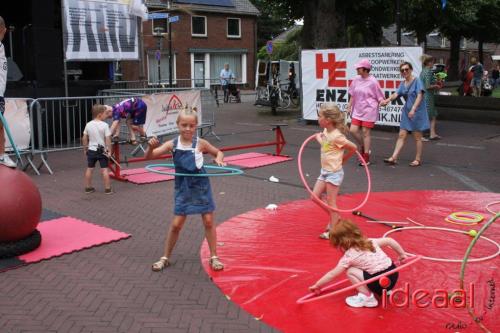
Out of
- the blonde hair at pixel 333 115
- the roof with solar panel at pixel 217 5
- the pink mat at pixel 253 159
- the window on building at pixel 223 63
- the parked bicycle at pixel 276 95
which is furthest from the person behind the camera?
the window on building at pixel 223 63

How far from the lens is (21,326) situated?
4211mm

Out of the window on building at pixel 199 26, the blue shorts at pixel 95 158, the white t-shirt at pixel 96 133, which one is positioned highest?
the window on building at pixel 199 26

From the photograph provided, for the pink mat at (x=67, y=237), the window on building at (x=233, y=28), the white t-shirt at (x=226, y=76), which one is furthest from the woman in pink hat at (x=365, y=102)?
the window on building at (x=233, y=28)

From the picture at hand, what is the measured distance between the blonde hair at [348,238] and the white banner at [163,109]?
879cm

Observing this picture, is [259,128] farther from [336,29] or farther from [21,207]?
[21,207]

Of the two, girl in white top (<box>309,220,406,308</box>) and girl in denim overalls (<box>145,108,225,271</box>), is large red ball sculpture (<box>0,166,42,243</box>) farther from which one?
girl in white top (<box>309,220,406,308</box>)

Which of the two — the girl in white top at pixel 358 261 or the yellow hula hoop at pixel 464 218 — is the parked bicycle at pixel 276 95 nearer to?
the yellow hula hoop at pixel 464 218

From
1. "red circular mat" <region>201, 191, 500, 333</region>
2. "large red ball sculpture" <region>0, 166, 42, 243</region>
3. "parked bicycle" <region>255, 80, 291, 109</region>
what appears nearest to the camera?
"red circular mat" <region>201, 191, 500, 333</region>

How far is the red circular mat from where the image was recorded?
4.21 meters

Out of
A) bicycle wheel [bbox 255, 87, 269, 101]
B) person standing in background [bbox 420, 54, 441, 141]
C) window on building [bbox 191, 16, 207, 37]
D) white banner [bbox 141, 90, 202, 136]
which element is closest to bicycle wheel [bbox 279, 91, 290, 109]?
bicycle wheel [bbox 255, 87, 269, 101]

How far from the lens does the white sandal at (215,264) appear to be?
5.31 m

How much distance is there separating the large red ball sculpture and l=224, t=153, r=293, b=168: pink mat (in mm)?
5637

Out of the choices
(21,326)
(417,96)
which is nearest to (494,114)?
(417,96)

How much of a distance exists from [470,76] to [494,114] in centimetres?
665
